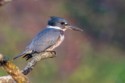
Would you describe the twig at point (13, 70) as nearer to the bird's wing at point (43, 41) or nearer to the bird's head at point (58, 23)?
the bird's wing at point (43, 41)

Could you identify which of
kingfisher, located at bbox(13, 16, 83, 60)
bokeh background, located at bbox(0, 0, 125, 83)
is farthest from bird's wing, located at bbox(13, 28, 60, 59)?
bokeh background, located at bbox(0, 0, 125, 83)

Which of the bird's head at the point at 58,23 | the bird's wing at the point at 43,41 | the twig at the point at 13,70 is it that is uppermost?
the bird's head at the point at 58,23

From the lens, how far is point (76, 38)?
1324cm

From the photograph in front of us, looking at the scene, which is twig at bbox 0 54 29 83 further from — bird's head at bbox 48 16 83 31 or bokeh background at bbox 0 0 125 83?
bokeh background at bbox 0 0 125 83

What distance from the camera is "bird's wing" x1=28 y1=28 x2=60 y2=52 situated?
560 cm

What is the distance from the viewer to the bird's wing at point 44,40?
5.60 metres

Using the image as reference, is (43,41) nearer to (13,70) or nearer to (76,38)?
(13,70)

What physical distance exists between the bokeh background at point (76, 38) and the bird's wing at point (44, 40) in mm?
2614

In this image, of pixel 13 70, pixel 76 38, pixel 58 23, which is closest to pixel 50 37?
pixel 58 23

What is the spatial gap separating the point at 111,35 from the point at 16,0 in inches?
77.4

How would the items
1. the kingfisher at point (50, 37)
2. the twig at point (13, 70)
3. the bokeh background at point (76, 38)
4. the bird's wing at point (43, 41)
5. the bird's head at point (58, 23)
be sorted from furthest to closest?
the bokeh background at point (76, 38) → the bird's head at point (58, 23) → the kingfisher at point (50, 37) → the bird's wing at point (43, 41) → the twig at point (13, 70)

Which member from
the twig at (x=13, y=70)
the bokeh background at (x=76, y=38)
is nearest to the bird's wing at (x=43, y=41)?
the twig at (x=13, y=70)

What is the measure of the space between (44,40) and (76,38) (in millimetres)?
7333

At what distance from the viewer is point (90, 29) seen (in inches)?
572
